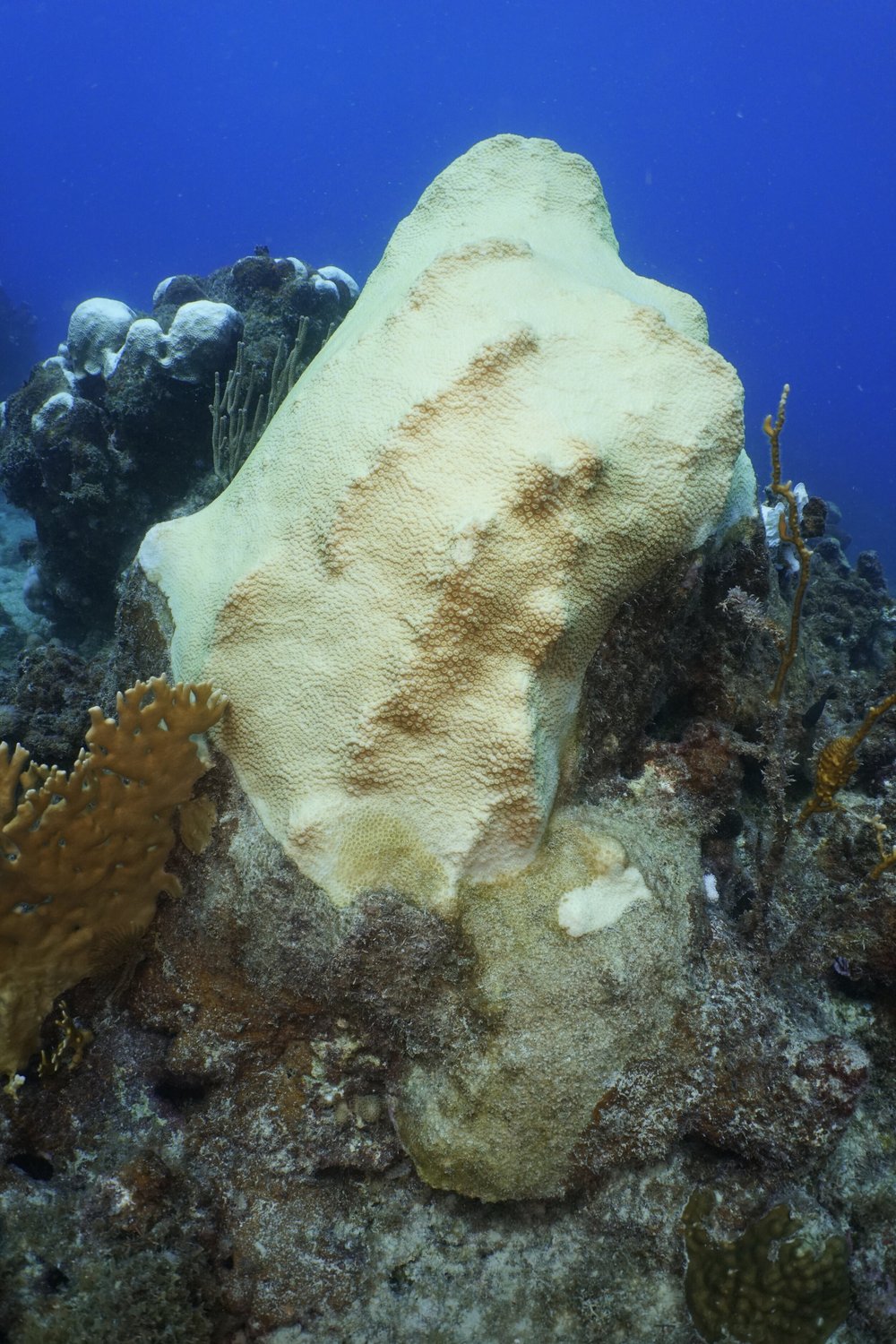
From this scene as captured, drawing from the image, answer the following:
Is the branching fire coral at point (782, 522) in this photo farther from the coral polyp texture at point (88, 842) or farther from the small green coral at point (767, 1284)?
the coral polyp texture at point (88, 842)

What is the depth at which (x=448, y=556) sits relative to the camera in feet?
8.16

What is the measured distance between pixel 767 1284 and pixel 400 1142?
1318 millimetres

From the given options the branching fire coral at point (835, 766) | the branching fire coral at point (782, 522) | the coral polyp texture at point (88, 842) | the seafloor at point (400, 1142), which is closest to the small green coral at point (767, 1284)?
the seafloor at point (400, 1142)

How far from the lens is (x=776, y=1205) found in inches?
94.7

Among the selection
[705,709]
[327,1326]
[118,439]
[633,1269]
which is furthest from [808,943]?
[118,439]

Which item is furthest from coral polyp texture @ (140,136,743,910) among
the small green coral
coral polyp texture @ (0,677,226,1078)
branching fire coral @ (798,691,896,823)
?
the small green coral

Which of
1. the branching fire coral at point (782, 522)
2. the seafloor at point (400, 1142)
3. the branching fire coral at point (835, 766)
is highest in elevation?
the branching fire coral at point (782, 522)

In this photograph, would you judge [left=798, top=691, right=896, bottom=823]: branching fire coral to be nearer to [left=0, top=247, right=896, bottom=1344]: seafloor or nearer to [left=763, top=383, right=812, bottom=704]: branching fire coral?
[left=0, top=247, right=896, bottom=1344]: seafloor

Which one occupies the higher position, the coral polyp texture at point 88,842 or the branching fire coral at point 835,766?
the branching fire coral at point 835,766

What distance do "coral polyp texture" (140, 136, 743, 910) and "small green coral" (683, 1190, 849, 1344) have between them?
148cm

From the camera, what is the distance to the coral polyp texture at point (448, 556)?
249 centimetres

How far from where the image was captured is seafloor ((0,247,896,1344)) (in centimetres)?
232

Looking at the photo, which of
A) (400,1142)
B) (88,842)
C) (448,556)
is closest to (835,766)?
(448,556)

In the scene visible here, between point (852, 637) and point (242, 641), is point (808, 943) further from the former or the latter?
point (852, 637)
